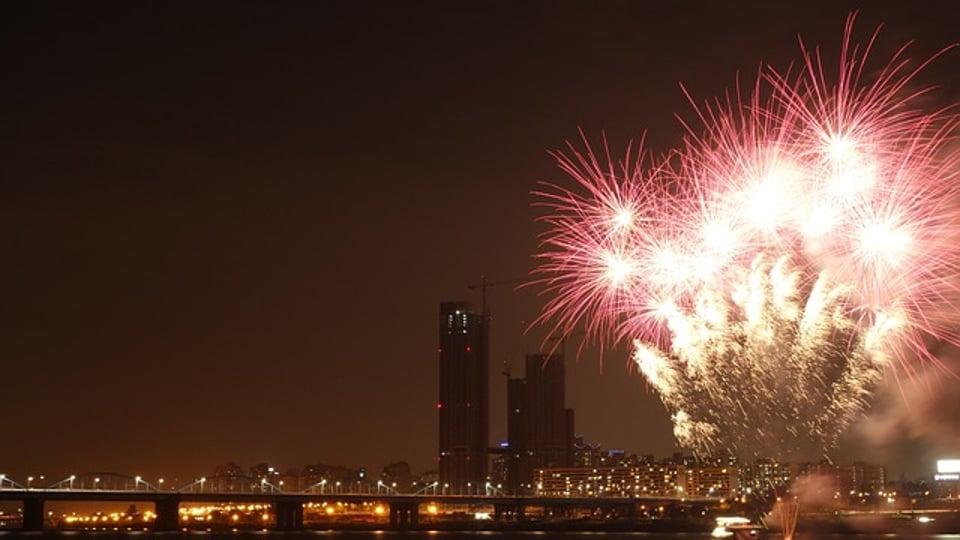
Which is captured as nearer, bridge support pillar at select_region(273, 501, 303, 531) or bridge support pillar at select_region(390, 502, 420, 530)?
bridge support pillar at select_region(273, 501, 303, 531)

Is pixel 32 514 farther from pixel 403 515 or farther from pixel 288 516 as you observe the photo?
pixel 403 515

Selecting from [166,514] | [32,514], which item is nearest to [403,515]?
[166,514]

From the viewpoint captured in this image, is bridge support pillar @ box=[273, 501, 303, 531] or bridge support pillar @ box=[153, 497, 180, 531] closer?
bridge support pillar @ box=[153, 497, 180, 531]

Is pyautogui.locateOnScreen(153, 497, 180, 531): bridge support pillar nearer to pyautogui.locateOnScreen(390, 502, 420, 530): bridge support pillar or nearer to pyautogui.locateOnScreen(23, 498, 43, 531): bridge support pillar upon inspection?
pyautogui.locateOnScreen(23, 498, 43, 531): bridge support pillar

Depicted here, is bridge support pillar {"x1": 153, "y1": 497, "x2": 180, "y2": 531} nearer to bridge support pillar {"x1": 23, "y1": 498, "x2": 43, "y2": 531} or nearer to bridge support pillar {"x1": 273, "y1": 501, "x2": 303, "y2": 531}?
bridge support pillar {"x1": 23, "y1": 498, "x2": 43, "y2": 531}
